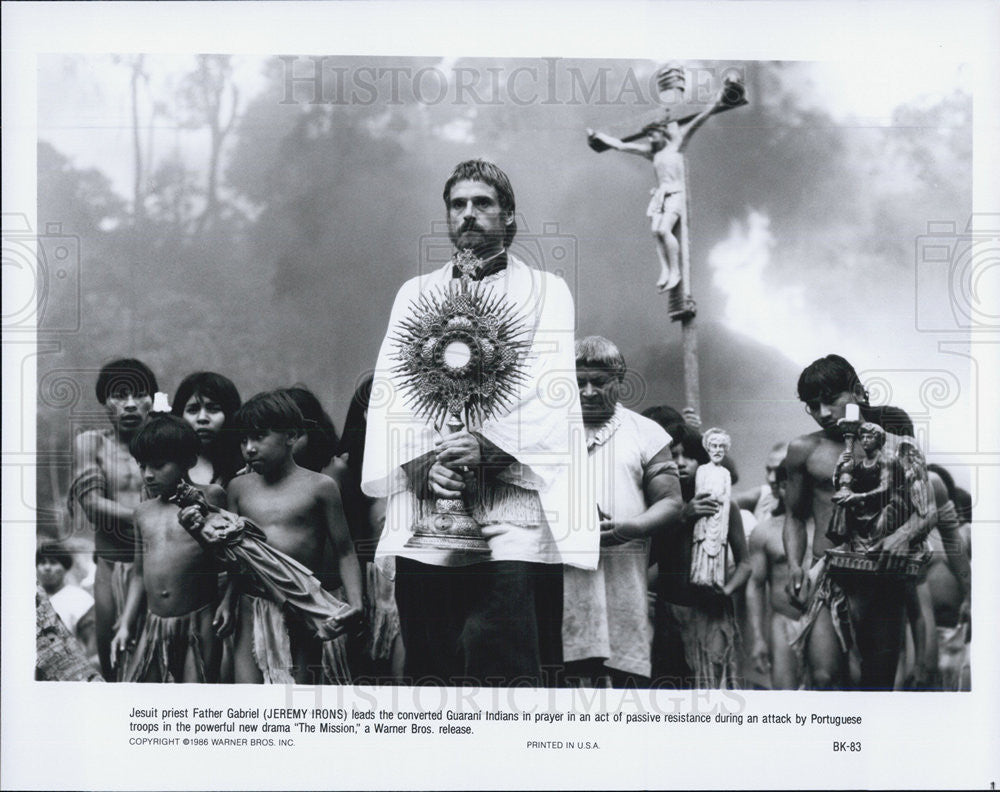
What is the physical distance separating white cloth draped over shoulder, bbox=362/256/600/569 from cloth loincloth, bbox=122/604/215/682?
893 mm

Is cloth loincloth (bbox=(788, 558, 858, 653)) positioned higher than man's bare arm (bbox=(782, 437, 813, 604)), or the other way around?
man's bare arm (bbox=(782, 437, 813, 604))

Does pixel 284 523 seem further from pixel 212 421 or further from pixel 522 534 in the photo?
pixel 522 534

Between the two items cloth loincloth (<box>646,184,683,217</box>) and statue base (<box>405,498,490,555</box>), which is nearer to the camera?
statue base (<box>405,498,490,555</box>)

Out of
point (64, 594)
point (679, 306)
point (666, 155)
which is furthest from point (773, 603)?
point (64, 594)

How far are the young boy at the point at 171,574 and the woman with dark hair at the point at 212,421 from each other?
4cm

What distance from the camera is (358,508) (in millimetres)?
5020

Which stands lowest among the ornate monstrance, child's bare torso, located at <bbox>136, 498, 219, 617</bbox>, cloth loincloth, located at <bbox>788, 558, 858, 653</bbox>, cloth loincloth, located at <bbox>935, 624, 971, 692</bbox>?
cloth loincloth, located at <bbox>935, 624, 971, 692</bbox>

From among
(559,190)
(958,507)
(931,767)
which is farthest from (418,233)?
(931,767)

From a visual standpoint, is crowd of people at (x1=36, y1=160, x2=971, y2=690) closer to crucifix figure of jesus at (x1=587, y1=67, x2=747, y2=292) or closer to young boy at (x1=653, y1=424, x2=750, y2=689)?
young boy at (x1=653, y1=424, x2=750, y2=689)

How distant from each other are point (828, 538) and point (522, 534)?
133 cm

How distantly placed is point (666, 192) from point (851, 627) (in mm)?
2073

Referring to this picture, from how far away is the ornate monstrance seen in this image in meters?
4.98

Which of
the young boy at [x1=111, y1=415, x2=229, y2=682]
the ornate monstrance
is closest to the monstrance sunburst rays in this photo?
the ornate monstrance

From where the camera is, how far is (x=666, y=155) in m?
5.10
